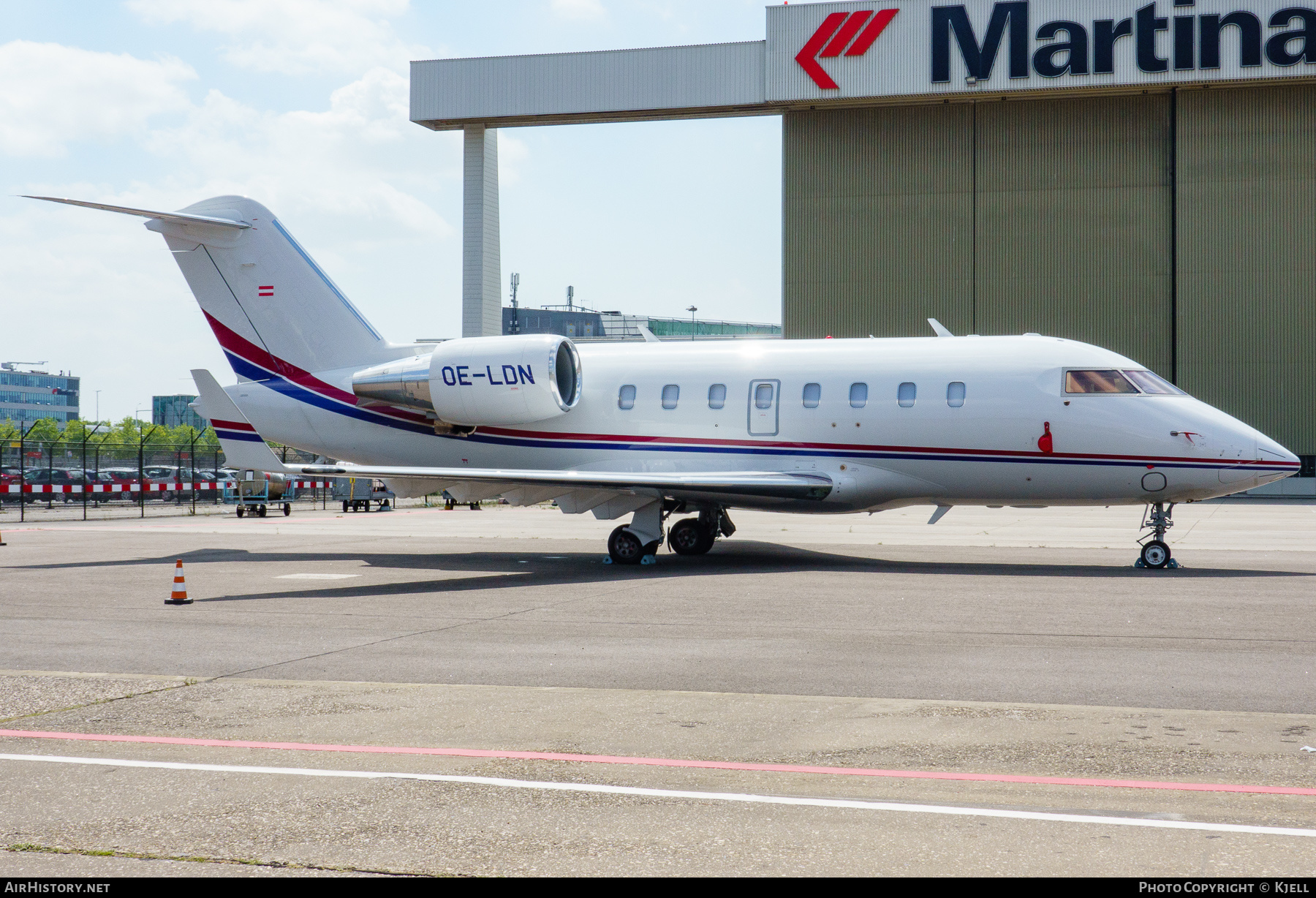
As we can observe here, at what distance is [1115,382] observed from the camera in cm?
1675

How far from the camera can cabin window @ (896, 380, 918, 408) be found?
57.8ft

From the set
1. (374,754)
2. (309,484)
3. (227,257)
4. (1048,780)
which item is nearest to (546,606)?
(374,754)

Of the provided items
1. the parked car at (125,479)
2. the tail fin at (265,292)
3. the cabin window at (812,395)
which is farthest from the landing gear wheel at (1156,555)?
the parked car at (125,479)

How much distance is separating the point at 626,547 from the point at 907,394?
16.6ft

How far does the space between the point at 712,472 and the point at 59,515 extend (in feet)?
92.8

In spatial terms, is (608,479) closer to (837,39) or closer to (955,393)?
(955,393)

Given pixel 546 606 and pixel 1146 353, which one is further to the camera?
pixel 1146 353

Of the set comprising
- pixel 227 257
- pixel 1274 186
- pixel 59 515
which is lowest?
pixel 59 515

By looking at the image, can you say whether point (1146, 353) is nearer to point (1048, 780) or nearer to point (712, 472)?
point (712, 472)

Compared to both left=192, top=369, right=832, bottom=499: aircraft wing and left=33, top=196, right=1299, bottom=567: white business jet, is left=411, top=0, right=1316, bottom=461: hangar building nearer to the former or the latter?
left=33, top=196, right=1299, bottom=567: white business jet

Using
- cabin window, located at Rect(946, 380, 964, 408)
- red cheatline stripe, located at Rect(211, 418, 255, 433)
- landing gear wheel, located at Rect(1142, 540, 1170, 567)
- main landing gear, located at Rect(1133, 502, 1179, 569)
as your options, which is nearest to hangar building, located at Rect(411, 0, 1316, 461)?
cabin window, located at Rect(946, 380, 964, 408)

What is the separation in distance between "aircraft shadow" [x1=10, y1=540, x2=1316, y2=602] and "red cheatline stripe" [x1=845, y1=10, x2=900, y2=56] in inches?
1176

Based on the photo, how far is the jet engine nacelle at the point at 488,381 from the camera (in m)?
19.1

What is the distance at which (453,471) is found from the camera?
1767 cm
